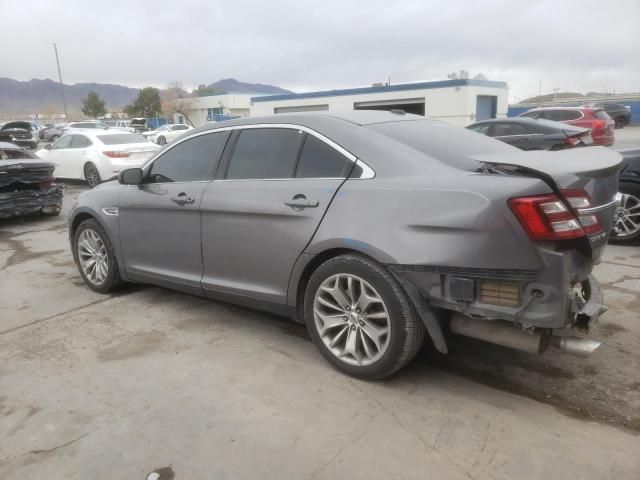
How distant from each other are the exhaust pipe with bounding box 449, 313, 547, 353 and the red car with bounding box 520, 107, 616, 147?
14412mm

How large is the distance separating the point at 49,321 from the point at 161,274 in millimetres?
1054

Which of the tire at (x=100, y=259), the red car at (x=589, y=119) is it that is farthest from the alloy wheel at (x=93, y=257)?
the red car at (x=589, y=119)

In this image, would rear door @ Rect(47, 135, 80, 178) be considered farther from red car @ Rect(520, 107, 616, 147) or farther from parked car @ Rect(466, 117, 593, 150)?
red car @ Rect(520, 107, 616, 147)

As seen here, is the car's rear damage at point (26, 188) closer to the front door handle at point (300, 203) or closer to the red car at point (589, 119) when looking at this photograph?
the front door handle at point (300, 203)

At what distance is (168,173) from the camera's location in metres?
4.42

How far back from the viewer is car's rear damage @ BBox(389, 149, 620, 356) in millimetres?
2613

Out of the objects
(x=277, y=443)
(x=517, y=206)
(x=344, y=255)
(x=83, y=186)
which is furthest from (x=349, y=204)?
(x=83, y=186)

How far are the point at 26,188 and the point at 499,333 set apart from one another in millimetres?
8613

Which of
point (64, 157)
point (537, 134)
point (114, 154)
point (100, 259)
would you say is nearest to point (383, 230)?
point (100, 259)

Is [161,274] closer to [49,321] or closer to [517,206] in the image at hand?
[49,321]

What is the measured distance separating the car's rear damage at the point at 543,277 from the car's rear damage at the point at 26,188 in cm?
779

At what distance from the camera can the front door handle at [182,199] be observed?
4.05 metres

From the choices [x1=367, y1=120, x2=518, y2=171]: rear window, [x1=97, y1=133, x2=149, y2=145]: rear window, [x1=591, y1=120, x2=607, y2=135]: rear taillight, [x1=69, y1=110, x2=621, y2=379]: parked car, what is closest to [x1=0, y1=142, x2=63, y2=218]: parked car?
[x1=97, y1=133, x2=149, y2=145]: rear window

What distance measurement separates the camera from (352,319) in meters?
3.22
